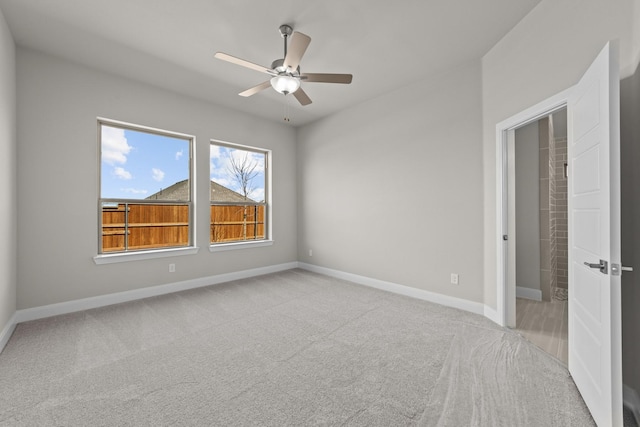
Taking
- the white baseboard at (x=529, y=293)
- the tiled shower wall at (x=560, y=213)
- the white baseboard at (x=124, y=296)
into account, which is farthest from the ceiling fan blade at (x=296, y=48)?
the white baseboard at (x=529, y=293)

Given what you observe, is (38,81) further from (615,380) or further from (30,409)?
(615,380)

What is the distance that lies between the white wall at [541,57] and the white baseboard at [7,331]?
4.65 m

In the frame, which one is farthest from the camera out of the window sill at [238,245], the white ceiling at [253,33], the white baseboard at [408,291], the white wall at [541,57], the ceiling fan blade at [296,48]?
the window sill at [238,245]

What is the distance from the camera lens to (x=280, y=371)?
6.76 ft

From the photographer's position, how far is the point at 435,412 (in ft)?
5.37

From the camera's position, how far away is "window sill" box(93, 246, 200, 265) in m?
3.41

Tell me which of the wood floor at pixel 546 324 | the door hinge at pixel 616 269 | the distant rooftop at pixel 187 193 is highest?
the distant rooftop at pixel 187 193

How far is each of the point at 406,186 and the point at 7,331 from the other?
15.0 ft

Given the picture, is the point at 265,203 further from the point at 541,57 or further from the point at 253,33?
the point at 541,57

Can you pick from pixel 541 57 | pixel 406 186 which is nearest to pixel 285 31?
pixel 541 57

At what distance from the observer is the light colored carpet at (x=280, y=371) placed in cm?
162

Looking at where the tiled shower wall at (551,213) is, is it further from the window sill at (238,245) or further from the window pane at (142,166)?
the window pane at (142,166)

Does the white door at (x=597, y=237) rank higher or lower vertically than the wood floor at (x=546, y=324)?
higher

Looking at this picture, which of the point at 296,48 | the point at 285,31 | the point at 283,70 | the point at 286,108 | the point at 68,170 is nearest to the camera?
the point at 296,48
